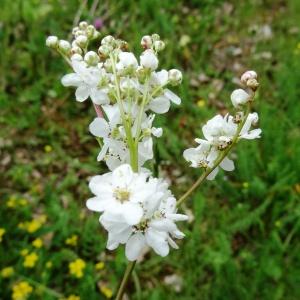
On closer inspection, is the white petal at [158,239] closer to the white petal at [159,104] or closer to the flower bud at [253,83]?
the white petal at [159,104]

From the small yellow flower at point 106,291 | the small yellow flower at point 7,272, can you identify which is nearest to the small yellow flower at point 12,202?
the small yellow flower at point 7,272

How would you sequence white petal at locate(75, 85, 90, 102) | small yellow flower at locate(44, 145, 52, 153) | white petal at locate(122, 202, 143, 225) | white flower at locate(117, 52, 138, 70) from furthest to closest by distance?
1. small yellow flower at locate(44, 145, 52, 153)
2. white petal at locate(75, 85, 90, 102)
3. white flower at locate(117, 52, 138, 70)
4. white petal at locate(122, 202, 143, 225)

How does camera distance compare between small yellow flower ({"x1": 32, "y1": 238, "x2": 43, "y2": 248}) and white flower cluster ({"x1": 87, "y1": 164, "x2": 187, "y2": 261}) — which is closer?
white flower cluster ({"x1": 87, "y1": 164, "x2": 187, "y2": 261})

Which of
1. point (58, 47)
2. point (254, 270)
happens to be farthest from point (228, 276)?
point (58, 47)

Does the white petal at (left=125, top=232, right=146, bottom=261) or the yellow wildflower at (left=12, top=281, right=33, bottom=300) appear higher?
the yellow wildflower at (left=12, top=281, right=33, bottom=300)

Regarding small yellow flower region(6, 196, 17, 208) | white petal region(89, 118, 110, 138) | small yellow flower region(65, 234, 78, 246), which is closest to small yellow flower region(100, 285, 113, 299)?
small yellow flower region(65, 234, 78, 246)

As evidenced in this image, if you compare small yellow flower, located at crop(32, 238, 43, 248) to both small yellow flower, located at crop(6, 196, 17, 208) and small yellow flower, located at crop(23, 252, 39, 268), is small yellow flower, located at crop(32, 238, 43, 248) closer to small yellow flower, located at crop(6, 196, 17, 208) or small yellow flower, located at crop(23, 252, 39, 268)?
small yellow flower, located at crop(23, 252, 39, 268)

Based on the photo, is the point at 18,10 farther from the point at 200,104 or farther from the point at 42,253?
the point at 42,253
